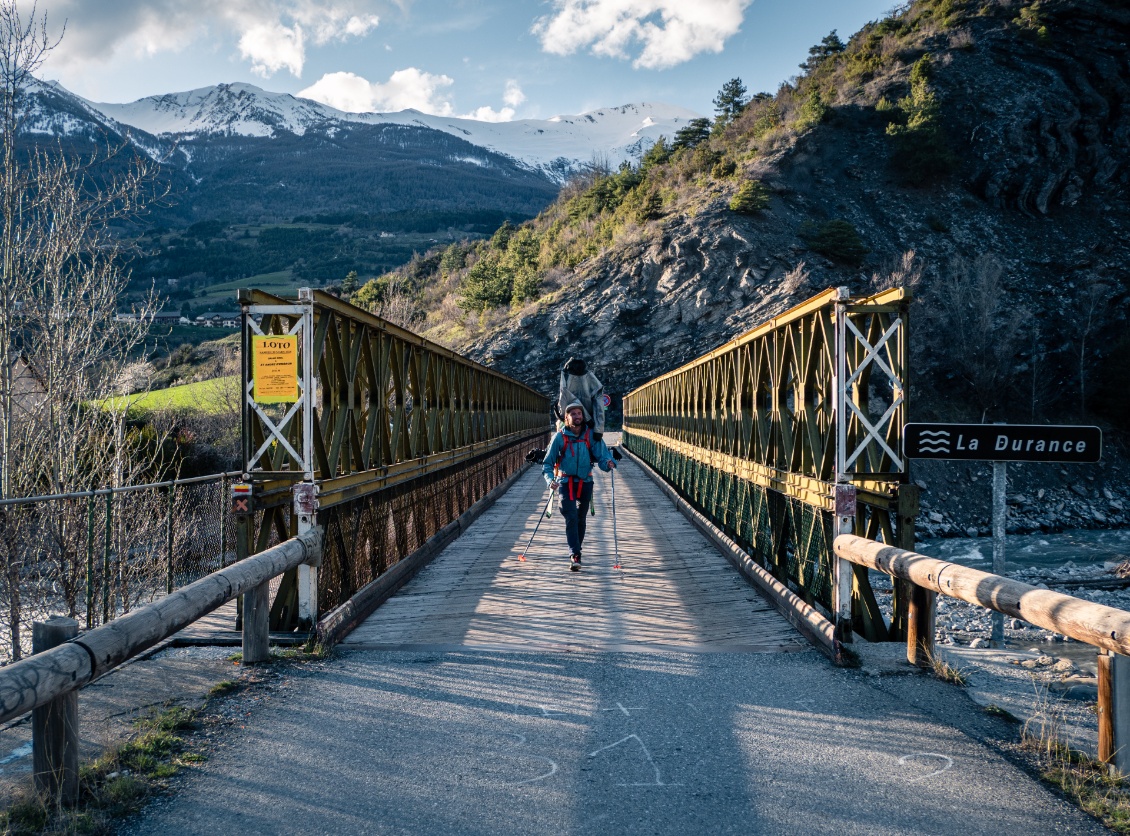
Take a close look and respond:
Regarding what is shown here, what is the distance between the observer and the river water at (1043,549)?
1031 inches

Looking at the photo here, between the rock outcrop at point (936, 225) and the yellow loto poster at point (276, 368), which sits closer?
the yellow loto poster at point (276, 368)

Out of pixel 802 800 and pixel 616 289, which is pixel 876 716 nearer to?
pixel 802 800

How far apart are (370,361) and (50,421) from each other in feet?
19.5

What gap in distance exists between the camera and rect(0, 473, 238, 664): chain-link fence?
23.1 feet

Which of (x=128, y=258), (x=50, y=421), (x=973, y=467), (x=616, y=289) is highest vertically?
(x=616, y=289)

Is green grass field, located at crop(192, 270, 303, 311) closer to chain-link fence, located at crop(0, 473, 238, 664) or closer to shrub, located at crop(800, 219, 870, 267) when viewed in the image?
shrub, located at crop(800, 219, 870, 267)

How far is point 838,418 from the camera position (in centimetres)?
552

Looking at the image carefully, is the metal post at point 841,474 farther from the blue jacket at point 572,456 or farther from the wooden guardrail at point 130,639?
the wooden guardrail at point 130,639

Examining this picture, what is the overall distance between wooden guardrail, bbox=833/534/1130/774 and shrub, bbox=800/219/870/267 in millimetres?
50128

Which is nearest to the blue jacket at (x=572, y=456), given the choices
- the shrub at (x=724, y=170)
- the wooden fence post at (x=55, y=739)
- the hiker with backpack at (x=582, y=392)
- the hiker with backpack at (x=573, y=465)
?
the hiker with backpack at (x=573, y=465)

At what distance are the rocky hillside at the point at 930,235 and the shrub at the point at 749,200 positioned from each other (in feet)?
0.51

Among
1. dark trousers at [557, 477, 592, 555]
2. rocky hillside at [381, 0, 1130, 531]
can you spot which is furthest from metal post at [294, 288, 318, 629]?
rocky hillside at [381, 0, 1130, 531]

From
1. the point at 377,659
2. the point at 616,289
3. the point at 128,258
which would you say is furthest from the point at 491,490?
the point at 616,289

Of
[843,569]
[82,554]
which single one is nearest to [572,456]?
[843,569]
